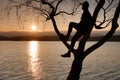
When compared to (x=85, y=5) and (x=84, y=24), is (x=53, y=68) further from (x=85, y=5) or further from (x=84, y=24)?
(x=85, y=5)

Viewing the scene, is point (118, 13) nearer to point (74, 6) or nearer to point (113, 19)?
point (113, 19)

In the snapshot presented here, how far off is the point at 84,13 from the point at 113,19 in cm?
107

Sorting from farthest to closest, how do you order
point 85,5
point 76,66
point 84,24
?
point 76,66, point 84,24, point 85,5

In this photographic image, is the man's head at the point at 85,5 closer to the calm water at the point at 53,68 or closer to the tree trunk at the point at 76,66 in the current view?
the tree trunk at the point at 76,66

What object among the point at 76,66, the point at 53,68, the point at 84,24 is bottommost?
the point at 76,66

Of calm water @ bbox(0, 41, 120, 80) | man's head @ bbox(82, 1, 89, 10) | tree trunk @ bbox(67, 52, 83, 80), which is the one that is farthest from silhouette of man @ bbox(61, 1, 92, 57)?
calm water @ bbox(0, 41, 120, 80)

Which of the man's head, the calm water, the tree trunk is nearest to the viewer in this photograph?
the man's head

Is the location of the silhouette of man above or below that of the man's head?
below

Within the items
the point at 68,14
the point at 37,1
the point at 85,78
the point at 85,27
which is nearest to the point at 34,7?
the point at 37,1

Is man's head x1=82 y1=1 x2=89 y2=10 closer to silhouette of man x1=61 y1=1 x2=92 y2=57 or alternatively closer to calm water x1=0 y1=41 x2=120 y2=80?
silhouette of man x1=61 y1=1 x2=92 y2=57

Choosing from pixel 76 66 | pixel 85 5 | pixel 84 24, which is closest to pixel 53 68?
pixel 76 66

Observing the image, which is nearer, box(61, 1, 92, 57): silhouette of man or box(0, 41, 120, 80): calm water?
box(61, 1, 92, 57): silhouette of man

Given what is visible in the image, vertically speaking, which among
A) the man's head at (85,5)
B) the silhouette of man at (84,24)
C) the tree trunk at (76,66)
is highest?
the man's head at (85,5)

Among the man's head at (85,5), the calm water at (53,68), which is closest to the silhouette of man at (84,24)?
the man's head at (85,5)
